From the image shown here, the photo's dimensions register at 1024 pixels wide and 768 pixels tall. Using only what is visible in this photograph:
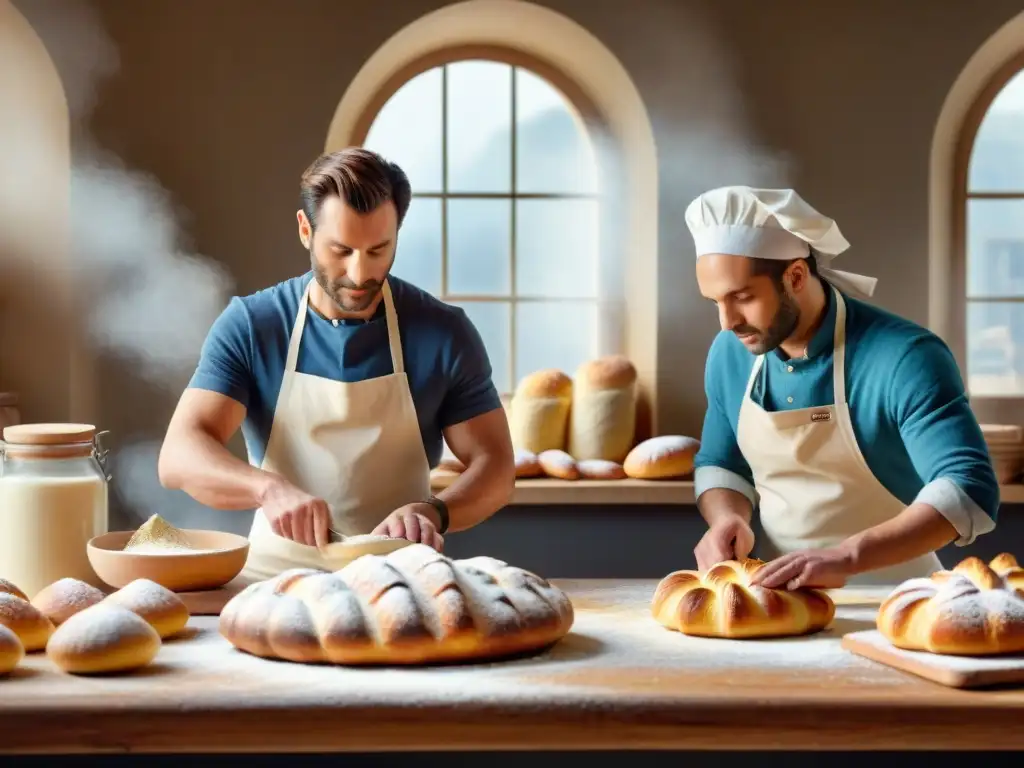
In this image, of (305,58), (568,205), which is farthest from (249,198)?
(568,205)

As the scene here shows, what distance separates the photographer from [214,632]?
1.83 metres

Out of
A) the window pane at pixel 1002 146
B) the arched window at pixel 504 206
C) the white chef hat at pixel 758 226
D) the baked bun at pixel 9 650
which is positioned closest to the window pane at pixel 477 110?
the arched window at pixel 504 206

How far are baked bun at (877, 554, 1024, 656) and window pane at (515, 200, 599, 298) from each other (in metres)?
2.76

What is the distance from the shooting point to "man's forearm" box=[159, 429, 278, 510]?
228 cm

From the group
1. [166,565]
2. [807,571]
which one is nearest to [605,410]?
[807,571]

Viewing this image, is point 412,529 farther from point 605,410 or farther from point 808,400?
point 605,410

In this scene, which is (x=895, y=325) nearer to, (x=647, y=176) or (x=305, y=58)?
(x=647, y=176)

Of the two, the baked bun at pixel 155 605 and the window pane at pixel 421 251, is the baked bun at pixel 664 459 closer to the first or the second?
the window pane at pixel 421 251

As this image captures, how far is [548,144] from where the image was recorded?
4.38 metres

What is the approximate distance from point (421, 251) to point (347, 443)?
1.93m

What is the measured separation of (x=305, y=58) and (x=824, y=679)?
2.99 meters

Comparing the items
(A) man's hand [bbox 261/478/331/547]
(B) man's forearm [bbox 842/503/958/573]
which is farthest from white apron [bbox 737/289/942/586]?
(A) man's hand [bbox 261/478/331/547]

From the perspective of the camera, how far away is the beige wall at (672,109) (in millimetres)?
3910

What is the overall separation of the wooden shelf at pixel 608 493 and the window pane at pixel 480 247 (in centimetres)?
86
